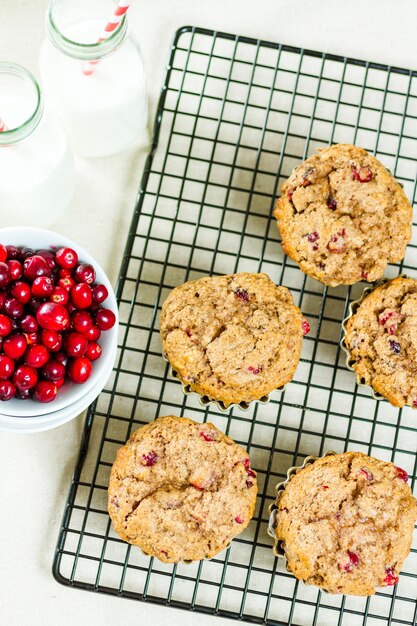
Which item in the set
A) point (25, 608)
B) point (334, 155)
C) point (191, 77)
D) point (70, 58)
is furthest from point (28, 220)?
point (25, 608)

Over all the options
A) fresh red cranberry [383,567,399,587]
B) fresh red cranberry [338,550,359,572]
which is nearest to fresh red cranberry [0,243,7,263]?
fresh red cranberry [338,550,359,572]

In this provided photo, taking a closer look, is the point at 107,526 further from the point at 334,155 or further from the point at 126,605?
the point at 334,155

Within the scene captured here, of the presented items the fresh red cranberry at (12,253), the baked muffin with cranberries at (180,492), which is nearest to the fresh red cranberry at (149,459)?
the baked muffin with cranberries at (180,492)

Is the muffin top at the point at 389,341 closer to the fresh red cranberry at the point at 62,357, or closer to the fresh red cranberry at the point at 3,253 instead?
the fresh red cranberry at the point at 62,357

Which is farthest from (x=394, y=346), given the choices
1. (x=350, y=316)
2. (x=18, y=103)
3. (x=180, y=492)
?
(x=18, y=103)

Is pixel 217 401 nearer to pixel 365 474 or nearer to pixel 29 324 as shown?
pixel 365 474

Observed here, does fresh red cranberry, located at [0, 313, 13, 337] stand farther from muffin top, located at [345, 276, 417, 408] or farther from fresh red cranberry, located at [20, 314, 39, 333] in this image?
muffin top, located at [345, 276, 417, 408]
